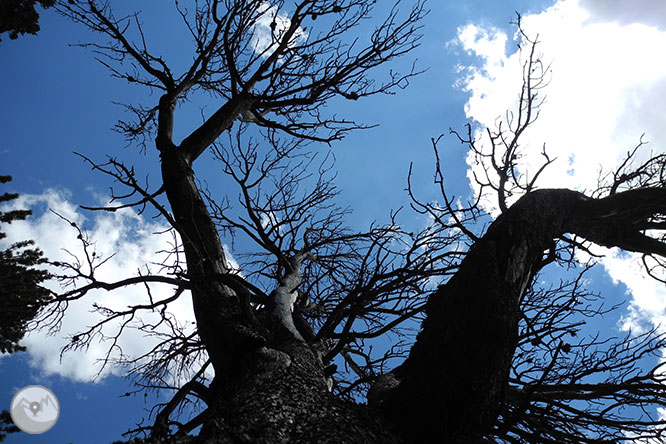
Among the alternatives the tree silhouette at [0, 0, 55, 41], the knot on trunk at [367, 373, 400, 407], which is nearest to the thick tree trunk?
the knot on trunk at [367, 373, 400, 407]

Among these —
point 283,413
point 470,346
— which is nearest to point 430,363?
point 470,346

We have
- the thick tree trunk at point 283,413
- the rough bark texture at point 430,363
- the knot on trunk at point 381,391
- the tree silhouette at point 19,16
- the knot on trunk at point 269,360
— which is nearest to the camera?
the thick tree trunk at point 283,413

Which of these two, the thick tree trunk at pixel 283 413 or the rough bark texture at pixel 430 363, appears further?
the rough bark texture at pixel 430 363

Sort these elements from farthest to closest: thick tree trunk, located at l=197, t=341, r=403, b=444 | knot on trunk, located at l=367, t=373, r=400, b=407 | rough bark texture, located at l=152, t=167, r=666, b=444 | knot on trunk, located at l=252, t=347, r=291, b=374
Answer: knot on trunk, located at l=252, t=347, r=291, b=374, knot on trunk, located at l=367, t=373, r=400, b=407, rough bark texture, located at l=152, t=167, r=666, b=444, thick tree trunk, located at l=197, t=341, r=403, b=444

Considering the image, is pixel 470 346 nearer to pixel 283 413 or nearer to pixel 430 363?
pixel 430 363

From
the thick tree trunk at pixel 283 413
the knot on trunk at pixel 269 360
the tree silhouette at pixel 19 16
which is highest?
the tree silhouette at pixel 19 16

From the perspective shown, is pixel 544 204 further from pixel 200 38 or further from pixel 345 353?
pixel 200 38

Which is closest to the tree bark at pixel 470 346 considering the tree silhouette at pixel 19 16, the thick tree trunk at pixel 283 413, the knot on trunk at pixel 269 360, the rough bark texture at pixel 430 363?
the rough bark texture at pixel 430 363

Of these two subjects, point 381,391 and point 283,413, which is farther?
point 381,391

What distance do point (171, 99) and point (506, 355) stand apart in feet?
11.9

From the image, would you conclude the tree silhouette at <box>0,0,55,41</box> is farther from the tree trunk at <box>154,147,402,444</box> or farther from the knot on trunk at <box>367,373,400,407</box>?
the knot on trunk at <box>367,373,400,407</box>

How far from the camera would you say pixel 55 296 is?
288cm

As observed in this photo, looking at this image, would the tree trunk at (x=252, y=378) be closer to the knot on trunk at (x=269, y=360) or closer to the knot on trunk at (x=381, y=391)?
the knot on trunk at (x=269, y=360)

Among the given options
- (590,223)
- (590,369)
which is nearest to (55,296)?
(590,223)
